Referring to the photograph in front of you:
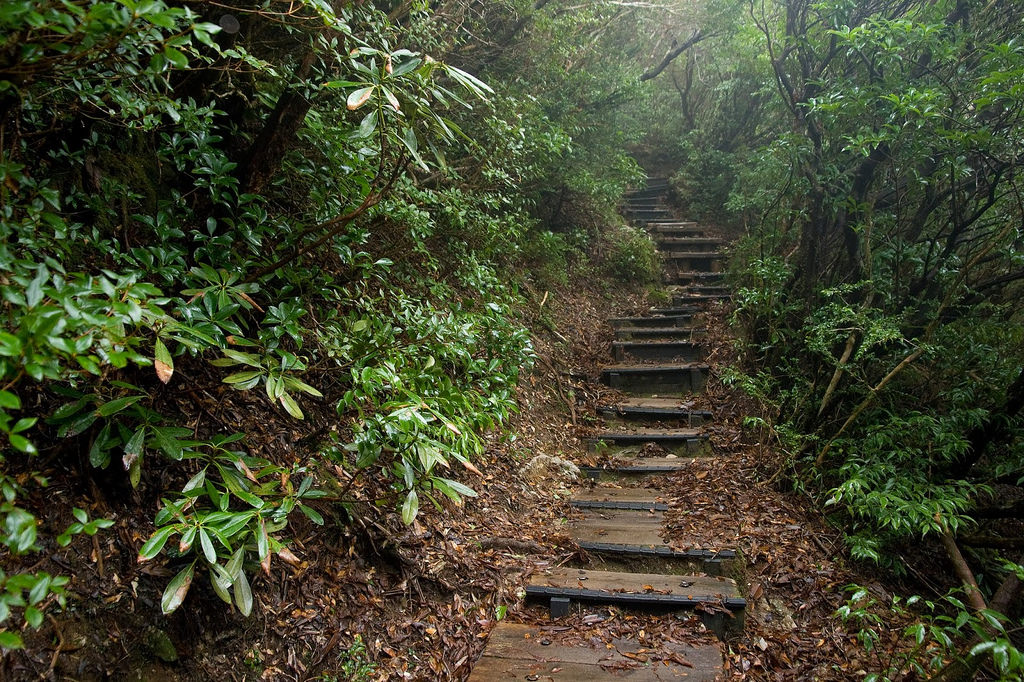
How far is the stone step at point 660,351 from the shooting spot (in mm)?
6879

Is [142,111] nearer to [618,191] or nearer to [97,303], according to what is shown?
[97,303]

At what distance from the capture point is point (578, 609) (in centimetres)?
303

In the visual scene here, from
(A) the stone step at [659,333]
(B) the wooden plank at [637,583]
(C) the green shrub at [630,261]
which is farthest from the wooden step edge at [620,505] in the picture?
(C) the green shrub at [630,261]

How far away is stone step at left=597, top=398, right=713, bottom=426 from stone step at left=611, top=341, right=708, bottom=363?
858mm

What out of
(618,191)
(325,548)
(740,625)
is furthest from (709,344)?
(325,548)

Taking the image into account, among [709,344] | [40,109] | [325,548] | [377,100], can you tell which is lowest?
[325,548]

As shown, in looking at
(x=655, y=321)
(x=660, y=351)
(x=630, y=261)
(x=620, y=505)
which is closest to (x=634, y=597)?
(x=620, y=505)

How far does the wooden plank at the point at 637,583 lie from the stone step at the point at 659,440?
7.05 ft

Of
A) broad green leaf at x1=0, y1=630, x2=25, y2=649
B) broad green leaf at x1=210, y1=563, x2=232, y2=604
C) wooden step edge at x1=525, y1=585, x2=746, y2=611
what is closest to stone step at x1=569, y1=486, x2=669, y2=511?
wooden step edge at x1=525, y1=585, x2=746, y2=611

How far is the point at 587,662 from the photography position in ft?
8.52

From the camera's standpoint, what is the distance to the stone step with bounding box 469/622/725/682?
2.48 metres

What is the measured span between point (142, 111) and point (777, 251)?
21.6ft

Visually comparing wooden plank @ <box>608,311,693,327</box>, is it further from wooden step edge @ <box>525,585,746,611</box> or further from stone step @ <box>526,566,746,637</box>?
wooden step edge @ <box>525,585,746,611</box>

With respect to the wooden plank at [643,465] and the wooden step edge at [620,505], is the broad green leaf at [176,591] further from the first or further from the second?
the wooden plank at [643,465]
